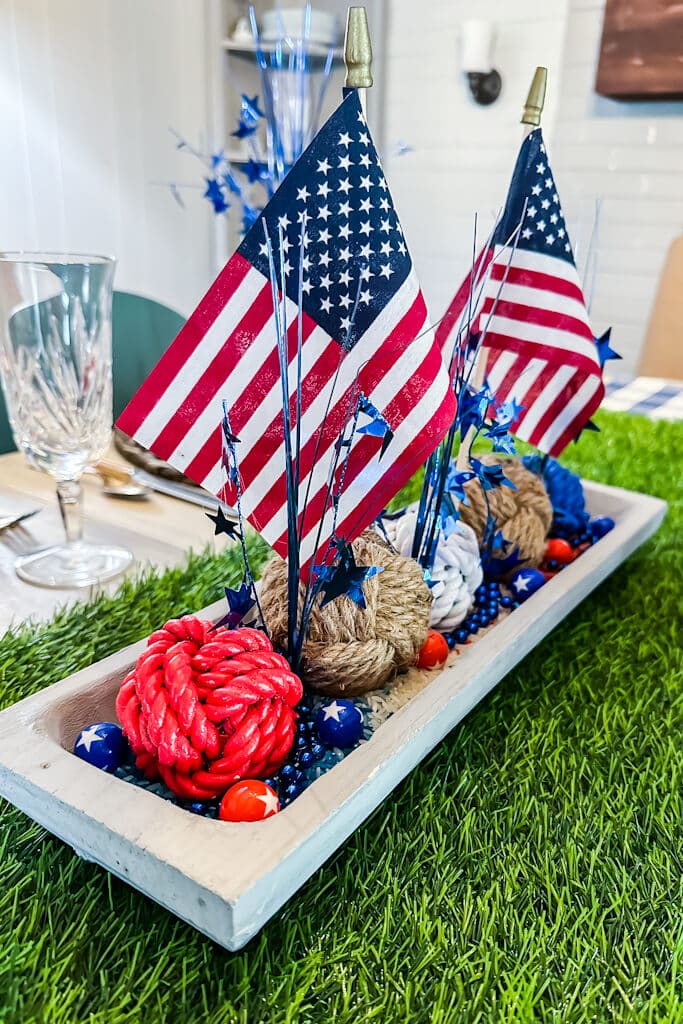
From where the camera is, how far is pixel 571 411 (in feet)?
2.76

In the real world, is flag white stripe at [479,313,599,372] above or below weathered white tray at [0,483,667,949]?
above

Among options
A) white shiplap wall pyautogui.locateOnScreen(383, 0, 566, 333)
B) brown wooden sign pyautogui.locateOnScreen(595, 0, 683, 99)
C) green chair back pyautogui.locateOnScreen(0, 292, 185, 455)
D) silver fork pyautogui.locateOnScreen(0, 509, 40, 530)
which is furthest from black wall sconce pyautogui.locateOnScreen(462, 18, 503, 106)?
silver fork pyautogui.locateOnScreen(0, 509, 40, 530)

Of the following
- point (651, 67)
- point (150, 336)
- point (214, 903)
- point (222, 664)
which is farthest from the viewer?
point (651, 67)

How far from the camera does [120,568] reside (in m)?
0.80

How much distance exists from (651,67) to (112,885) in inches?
108

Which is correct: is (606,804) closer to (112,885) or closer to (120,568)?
(112,885)

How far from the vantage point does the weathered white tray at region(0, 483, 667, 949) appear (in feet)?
1.23

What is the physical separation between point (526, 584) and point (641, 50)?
2390 millimetres

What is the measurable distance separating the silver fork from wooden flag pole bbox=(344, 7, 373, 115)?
607mm

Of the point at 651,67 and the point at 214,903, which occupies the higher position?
the point at 651,67

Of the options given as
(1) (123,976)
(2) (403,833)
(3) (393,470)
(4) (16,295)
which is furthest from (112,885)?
(4) (16,295)

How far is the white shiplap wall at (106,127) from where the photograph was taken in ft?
8.41

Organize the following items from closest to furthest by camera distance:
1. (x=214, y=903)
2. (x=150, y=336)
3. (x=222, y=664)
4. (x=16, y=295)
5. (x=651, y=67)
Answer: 1. (x=214, y=903)
2. (x=222, y=664)
3. (x=16, y=295)
4. (x=150, y=336)
5. (x=651, y=67)

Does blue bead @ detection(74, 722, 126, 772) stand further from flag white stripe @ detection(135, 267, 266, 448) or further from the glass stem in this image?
the glass stem
